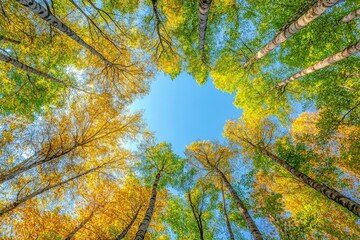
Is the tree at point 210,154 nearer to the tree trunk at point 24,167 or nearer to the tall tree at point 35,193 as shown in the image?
the tall tree at point 35,193

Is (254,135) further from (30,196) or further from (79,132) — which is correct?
(30,196)

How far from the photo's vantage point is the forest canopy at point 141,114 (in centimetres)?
705

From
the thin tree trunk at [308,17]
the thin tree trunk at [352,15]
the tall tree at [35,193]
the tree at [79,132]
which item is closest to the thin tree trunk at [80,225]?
the tall tree at [35,193]

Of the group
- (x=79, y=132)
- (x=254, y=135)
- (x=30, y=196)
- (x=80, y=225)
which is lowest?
(x=30, y=196)

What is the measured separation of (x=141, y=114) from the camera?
10.6m

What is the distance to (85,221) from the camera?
9.04 metres

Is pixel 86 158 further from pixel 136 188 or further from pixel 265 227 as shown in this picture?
pixel 265 227

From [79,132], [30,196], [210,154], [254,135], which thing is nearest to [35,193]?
[30,196]

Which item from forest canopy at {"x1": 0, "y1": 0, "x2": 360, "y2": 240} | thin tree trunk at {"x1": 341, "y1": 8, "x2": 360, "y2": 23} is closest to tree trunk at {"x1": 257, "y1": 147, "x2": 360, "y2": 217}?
forest canopy at {"x1": 0, "y1": 0, "x2": 360, "y2": 240}

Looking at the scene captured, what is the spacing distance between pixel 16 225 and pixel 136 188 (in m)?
5.45

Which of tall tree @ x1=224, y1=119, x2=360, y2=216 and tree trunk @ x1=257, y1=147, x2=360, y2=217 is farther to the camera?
tall tree @ x1=224, y1=119, x2=360, y2=216

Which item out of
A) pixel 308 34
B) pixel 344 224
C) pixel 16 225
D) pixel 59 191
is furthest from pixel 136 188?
pixel 344 224

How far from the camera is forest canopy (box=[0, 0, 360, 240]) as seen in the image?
7.05 metres

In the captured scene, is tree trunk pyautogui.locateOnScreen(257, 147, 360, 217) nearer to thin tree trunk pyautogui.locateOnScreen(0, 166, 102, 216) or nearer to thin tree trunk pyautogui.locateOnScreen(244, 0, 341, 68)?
thin tree trunk pyautogui.locateOnScreen(244, 0, 341, 68)
